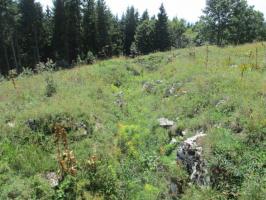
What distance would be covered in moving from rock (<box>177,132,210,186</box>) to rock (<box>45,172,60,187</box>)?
3.23 m

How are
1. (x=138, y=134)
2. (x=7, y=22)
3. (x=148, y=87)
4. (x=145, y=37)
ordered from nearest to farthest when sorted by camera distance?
1. (x=138, y=134)
2. (x=148, y=87)
3. (x=7, y=22)
4. (x=145, y=37)

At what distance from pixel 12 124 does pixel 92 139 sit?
2.76 metres

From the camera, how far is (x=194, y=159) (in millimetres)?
8211

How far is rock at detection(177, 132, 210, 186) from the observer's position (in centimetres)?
769

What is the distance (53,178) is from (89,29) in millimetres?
Result: 41539

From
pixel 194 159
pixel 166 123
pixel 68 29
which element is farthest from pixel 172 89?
pixel 68 29

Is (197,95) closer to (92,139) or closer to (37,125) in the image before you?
(92,139)

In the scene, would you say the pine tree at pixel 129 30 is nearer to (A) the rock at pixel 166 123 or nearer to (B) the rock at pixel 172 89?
(B) the rock at pixel 172 89

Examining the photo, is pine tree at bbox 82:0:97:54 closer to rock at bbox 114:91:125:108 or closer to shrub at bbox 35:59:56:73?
shrub at bbox 35:59:56:73

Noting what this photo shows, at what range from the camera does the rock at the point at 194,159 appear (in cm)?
769

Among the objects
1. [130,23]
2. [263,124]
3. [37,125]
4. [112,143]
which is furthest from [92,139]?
[130,23]

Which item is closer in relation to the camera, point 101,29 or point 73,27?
point 73,27

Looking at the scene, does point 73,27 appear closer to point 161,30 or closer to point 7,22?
point 7,22

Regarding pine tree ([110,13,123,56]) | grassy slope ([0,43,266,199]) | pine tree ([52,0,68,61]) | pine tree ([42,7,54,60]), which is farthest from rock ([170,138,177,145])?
pine tree ([110,13,123,56])
